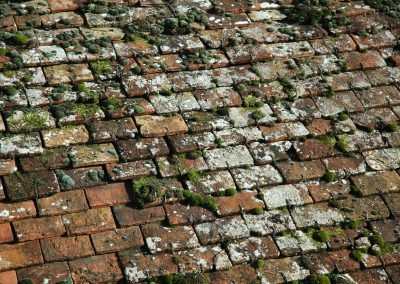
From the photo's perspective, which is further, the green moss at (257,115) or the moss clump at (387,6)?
the moss clump at (387,6)

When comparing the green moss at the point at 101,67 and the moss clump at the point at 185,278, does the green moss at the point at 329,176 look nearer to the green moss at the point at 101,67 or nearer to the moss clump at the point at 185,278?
the moss clump at the point at 185,278

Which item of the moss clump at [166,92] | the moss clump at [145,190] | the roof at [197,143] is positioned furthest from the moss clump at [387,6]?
the moss clump at [145,190]

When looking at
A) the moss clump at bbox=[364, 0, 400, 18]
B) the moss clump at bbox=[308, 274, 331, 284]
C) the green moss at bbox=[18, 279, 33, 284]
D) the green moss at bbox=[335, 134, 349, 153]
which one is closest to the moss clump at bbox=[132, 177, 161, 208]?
the green moss at bbox=[18, 279, 33, 284]

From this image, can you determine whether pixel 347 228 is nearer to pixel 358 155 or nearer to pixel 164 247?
pixel 358 155

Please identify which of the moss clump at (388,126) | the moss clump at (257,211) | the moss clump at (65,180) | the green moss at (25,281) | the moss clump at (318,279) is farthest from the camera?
the moss clump at (388,126)

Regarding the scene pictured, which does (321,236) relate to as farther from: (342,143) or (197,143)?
(197,143)

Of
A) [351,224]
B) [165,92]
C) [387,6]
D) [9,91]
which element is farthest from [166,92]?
[387,6]

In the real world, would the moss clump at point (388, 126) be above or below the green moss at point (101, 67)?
below

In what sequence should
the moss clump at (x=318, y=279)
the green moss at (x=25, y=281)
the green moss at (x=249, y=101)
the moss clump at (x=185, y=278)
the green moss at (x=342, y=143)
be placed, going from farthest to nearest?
the green moss at (x=249, y=101)
the green moss at (x=342, y=143)
the moss clump at (x=318, y=279)
the moss clump at (x=185, y=278)
the green moss at (x=25, y=281)
